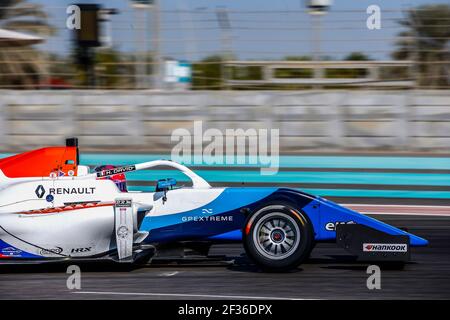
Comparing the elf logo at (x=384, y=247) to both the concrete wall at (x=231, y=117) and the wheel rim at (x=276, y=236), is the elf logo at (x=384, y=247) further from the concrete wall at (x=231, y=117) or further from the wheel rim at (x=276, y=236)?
the concrete wall at (x=231, y=117)

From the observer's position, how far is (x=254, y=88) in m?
15.0

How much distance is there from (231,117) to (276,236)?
818 cm

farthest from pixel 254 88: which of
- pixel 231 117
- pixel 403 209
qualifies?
pixel 403 209

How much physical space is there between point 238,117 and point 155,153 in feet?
5.30

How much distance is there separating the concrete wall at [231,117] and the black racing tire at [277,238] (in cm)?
770

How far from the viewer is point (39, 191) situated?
6.64 metres

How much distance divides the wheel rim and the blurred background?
6.34 meters

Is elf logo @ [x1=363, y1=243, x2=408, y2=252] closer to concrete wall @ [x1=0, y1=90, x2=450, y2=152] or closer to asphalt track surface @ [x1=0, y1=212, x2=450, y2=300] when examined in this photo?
asphalt track surface @ [x1=0, y1=212, x2=450, y2=300]

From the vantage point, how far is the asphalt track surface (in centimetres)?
571

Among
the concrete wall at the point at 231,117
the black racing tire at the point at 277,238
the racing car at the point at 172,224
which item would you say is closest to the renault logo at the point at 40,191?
the racing car at the point at 172,224

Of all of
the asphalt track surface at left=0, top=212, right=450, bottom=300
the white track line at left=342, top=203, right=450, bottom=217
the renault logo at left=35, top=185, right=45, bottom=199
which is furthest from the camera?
the white track line at left=342, top=203, right=450, bottom=217

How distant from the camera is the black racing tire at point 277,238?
627 cm

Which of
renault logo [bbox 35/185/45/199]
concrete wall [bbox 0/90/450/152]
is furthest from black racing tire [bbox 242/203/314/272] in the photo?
concrete wall [bbox 0/90/450/152]
